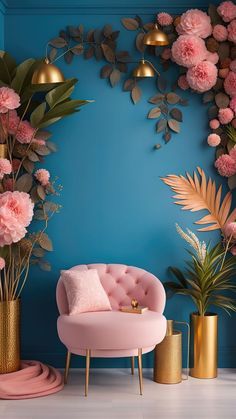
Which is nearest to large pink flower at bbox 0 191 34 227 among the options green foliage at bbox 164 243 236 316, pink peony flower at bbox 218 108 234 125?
green foliage at bbox 164 243 236 316

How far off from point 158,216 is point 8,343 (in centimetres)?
147

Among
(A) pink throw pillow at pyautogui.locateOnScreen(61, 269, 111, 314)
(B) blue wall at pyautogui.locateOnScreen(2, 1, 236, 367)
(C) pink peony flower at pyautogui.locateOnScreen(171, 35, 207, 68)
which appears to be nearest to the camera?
(A) pink throw pillow at pyautogui.locateOnScreen(61, 269, 111, 314)

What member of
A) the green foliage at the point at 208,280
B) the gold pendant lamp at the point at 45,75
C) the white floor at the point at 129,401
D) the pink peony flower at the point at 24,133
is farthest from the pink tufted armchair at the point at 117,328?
the gold pendant lamp at the point at 45,75

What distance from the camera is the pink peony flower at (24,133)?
501 cm

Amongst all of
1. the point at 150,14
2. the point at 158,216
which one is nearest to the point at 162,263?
the point at 158,216

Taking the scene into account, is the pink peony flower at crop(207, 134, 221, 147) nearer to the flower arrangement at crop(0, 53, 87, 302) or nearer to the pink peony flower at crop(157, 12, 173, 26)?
the pink peony flower at crop(157, 12, 173, 26)

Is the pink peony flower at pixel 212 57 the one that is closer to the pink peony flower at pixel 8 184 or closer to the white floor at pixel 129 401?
the pink peony flower at pixel 8 184

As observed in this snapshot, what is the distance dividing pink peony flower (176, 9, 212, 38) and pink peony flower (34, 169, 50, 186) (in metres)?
1.44

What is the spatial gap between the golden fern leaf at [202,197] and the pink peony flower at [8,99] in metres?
1.29

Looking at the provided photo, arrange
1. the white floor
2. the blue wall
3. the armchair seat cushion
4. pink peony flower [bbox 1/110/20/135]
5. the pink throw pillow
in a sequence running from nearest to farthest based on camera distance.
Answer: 1. the white floor
2. the armchair seat cushion
3. the pink throw pillow
4. pink peony flower [bbox 1/110/20/135]
5. the blue wall

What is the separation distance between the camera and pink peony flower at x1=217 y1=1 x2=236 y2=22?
5.16m

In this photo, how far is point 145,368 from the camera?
5336 mm

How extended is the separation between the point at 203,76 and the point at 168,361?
2065 millimetres

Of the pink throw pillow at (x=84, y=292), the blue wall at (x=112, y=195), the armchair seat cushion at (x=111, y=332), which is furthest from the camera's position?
the blue wall at (x=112, y=195)
